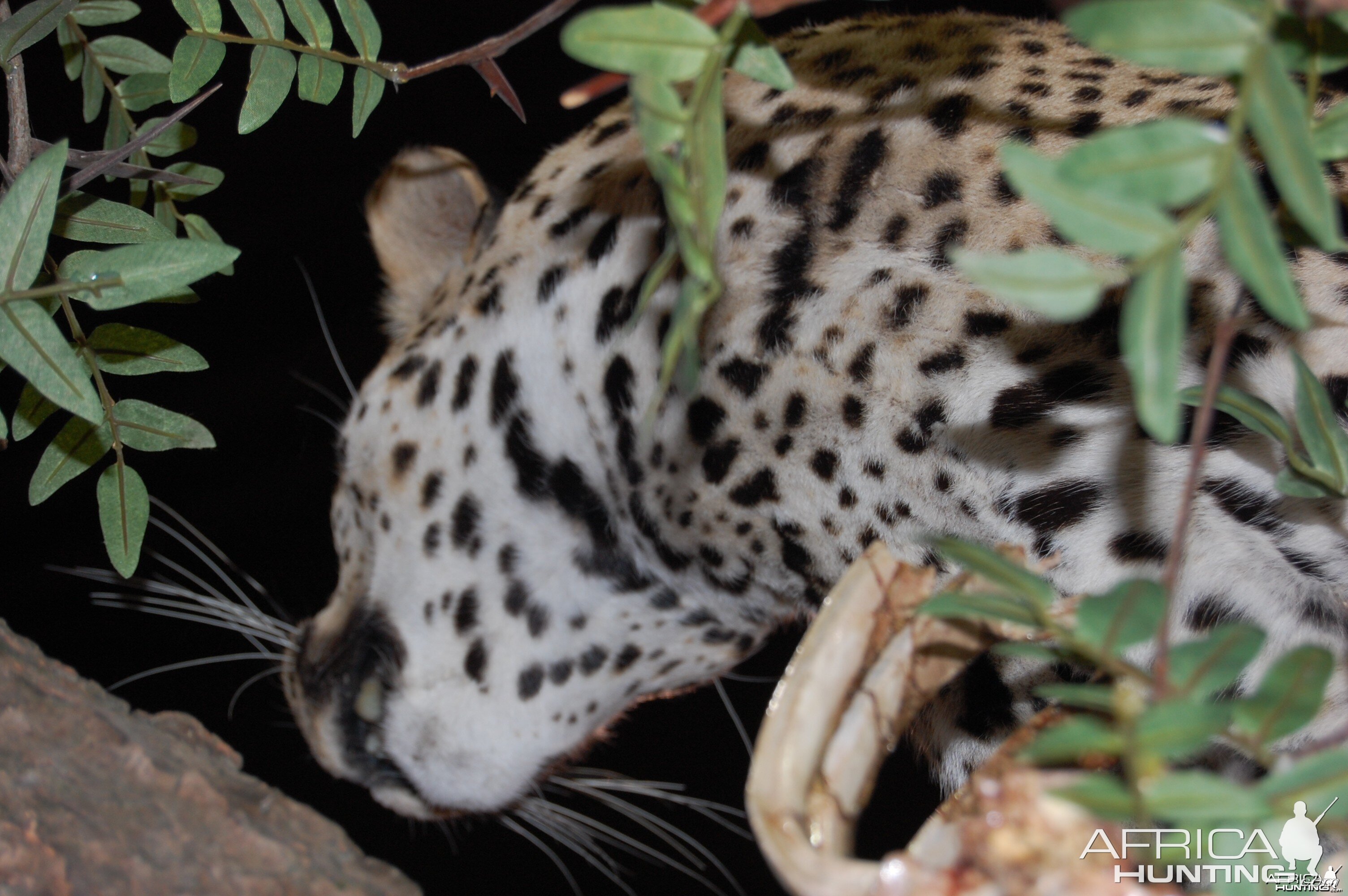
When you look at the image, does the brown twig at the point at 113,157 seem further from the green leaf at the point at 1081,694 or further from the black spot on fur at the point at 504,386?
the green leaf at the point at 1081,694

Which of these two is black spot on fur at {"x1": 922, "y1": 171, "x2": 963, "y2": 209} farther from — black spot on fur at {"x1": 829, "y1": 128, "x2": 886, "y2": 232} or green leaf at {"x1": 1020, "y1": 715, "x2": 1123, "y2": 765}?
green leaf at {"x1": 1020, "y1": 715, "x2": 1123, "y2": 765}

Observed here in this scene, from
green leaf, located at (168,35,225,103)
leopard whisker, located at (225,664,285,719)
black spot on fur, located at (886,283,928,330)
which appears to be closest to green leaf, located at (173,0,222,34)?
green leaf, located at (168,35,225,103)

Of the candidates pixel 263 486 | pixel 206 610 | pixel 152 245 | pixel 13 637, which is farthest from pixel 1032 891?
pixel 263 486

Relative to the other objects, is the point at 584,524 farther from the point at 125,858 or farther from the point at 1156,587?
the point at 1156,587

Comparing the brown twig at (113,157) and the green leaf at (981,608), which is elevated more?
the brown twig at (113,157)

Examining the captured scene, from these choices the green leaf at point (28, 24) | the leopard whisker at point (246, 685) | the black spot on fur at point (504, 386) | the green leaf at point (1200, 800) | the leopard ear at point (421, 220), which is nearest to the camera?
the green leaf at point (1200, 800)

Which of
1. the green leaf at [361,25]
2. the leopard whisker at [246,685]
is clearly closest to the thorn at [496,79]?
the green leaf at [361,25]

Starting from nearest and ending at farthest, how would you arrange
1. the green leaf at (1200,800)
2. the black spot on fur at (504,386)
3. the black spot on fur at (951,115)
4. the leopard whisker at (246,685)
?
the green leaf at (1200,800) → the black spot on fur at (951,115) → the black spot on fur at (504,386) → the leopard whisker at (246,685)
